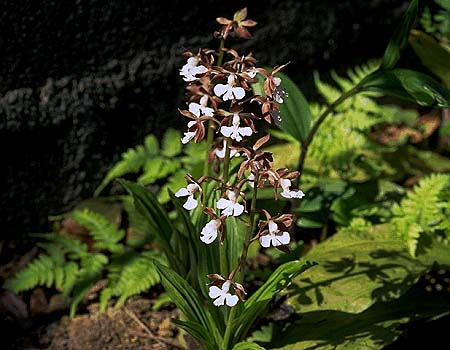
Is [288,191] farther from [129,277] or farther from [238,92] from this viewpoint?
[129,277]

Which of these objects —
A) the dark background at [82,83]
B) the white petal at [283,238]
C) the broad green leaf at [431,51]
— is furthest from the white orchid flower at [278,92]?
the broad green leaf at [431,51]

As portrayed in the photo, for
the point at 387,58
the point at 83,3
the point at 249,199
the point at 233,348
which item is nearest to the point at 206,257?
the point at 233,348

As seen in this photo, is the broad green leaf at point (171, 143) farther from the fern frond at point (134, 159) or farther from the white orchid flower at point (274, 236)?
the white orchid flower at point (274, 236)

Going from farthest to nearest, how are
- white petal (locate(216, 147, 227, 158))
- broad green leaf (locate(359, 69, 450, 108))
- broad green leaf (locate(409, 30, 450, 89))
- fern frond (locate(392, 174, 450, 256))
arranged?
broad green leaf (locate(409, 30, 450, 89)) < fern frond (locate(392, 174, 450, 256)) < broad green leaf (locate(359, 69, 450, 108)) < white petal (locate(216, 147, 227, 158))

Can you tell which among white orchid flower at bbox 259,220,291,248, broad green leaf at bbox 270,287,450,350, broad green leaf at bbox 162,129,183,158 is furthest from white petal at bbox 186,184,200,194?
broad green leaf at bbox 162,129,183,158

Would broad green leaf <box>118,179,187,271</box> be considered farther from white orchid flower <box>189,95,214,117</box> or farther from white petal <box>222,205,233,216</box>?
white petal <box>222,205,233,216</box>
